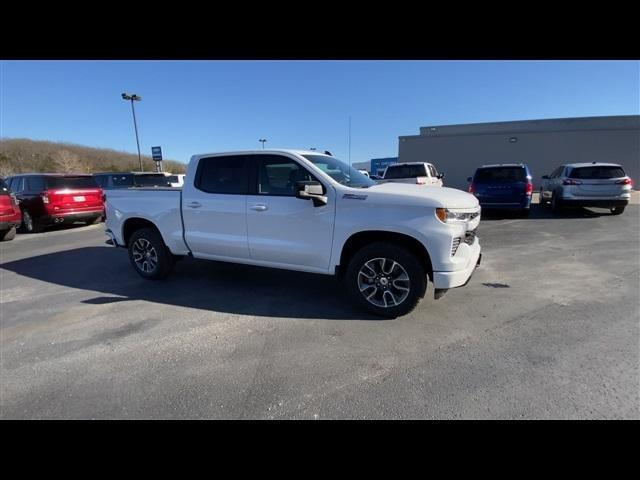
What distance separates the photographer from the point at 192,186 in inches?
193

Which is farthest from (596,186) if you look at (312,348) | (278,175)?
(312,348)

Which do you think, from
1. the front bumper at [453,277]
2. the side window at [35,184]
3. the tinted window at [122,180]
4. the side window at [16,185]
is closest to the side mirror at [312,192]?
the front bumper at [453,277]

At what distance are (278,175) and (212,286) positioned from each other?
2021mm

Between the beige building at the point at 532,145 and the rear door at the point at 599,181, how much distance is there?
1814 cm

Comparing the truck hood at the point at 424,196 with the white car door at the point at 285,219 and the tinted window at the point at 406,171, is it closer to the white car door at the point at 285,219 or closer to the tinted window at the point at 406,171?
the white car door at the point at 285,219

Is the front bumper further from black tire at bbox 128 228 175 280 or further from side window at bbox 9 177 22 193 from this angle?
side window at bbox 9 177 22 193

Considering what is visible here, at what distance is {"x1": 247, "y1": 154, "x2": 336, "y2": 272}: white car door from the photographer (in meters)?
3.99

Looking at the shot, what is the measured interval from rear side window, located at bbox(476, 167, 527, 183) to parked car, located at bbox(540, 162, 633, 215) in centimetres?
170

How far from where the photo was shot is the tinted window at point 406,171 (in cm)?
1325

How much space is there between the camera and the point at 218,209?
4.63 m

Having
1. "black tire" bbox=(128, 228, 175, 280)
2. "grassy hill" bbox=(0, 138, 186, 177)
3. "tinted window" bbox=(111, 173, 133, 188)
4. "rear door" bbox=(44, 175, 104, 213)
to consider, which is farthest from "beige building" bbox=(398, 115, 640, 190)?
"grassy hill" bbox=(0, 138, 186, 177)
